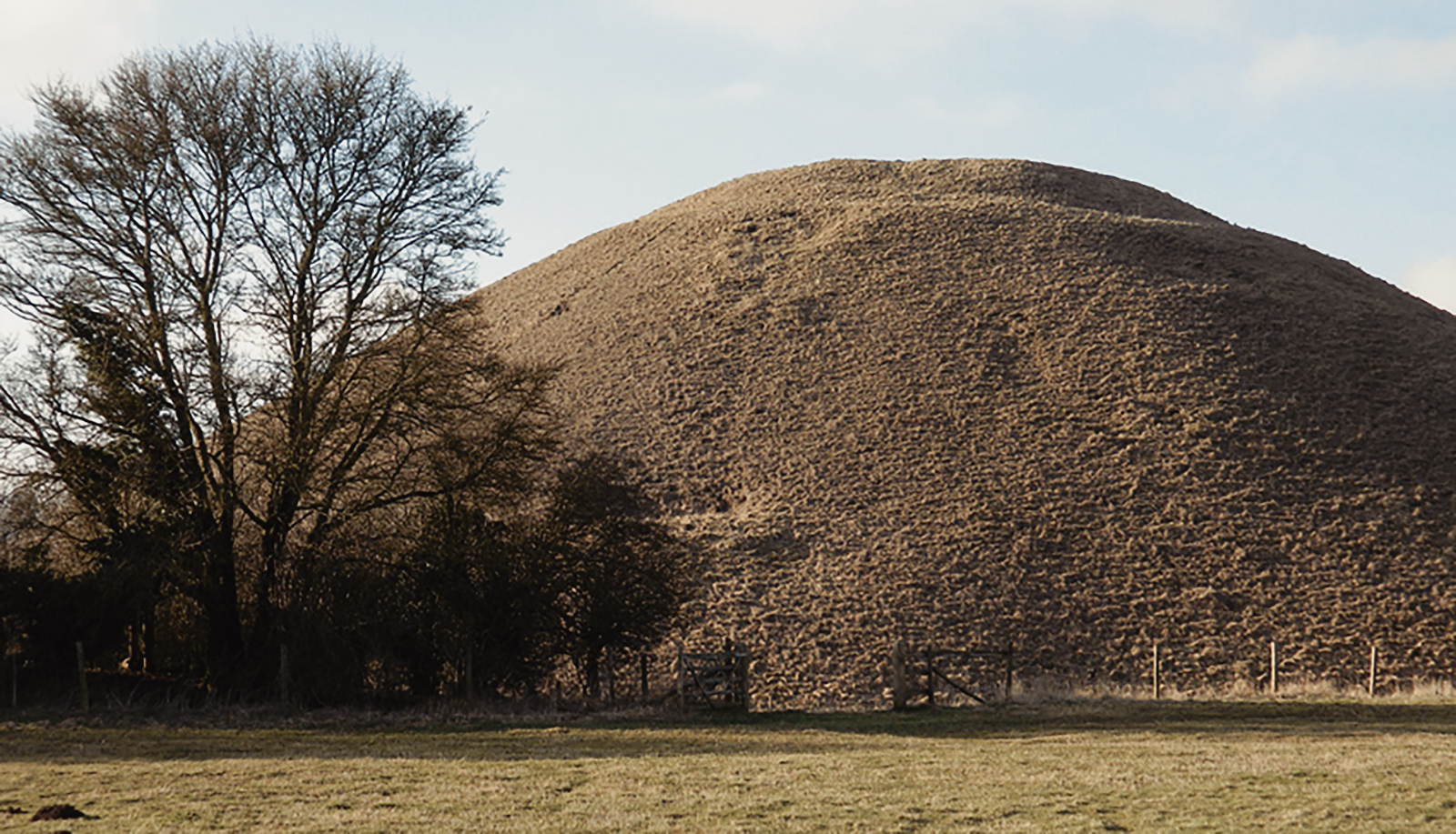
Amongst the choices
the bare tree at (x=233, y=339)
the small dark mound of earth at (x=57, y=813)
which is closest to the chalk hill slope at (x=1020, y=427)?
the bare tree at (x=233, y=339)

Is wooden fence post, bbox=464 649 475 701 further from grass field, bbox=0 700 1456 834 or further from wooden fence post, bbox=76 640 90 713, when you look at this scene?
wooden fence post, bbox=76 640 90 713

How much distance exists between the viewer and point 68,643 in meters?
22.5

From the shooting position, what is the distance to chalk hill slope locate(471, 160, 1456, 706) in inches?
1383

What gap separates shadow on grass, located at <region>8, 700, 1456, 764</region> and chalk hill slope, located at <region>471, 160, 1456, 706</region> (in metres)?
8.71

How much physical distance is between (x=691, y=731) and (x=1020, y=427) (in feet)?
94.7

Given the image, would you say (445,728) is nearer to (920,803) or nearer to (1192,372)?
(920,803)

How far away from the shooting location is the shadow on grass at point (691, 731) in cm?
1602

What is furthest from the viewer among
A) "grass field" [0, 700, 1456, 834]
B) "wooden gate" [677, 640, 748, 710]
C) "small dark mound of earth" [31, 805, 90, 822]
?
"wooden gate" [677, 640, 748, 710]

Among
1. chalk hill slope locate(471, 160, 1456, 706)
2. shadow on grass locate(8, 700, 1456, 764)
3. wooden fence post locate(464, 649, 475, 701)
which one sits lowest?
shadow on grass locate(8, 700, 1456, 764)

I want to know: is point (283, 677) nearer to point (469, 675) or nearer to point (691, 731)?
point (469, 675)

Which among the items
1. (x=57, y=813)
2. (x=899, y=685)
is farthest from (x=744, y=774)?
(x=899, y=685)

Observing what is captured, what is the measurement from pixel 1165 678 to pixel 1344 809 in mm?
22094

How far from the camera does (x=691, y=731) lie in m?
19.5

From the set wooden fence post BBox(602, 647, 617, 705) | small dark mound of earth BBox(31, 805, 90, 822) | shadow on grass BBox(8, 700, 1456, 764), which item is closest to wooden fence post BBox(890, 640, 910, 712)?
shadow on grass BBox(8, 700, 1456, 764)
